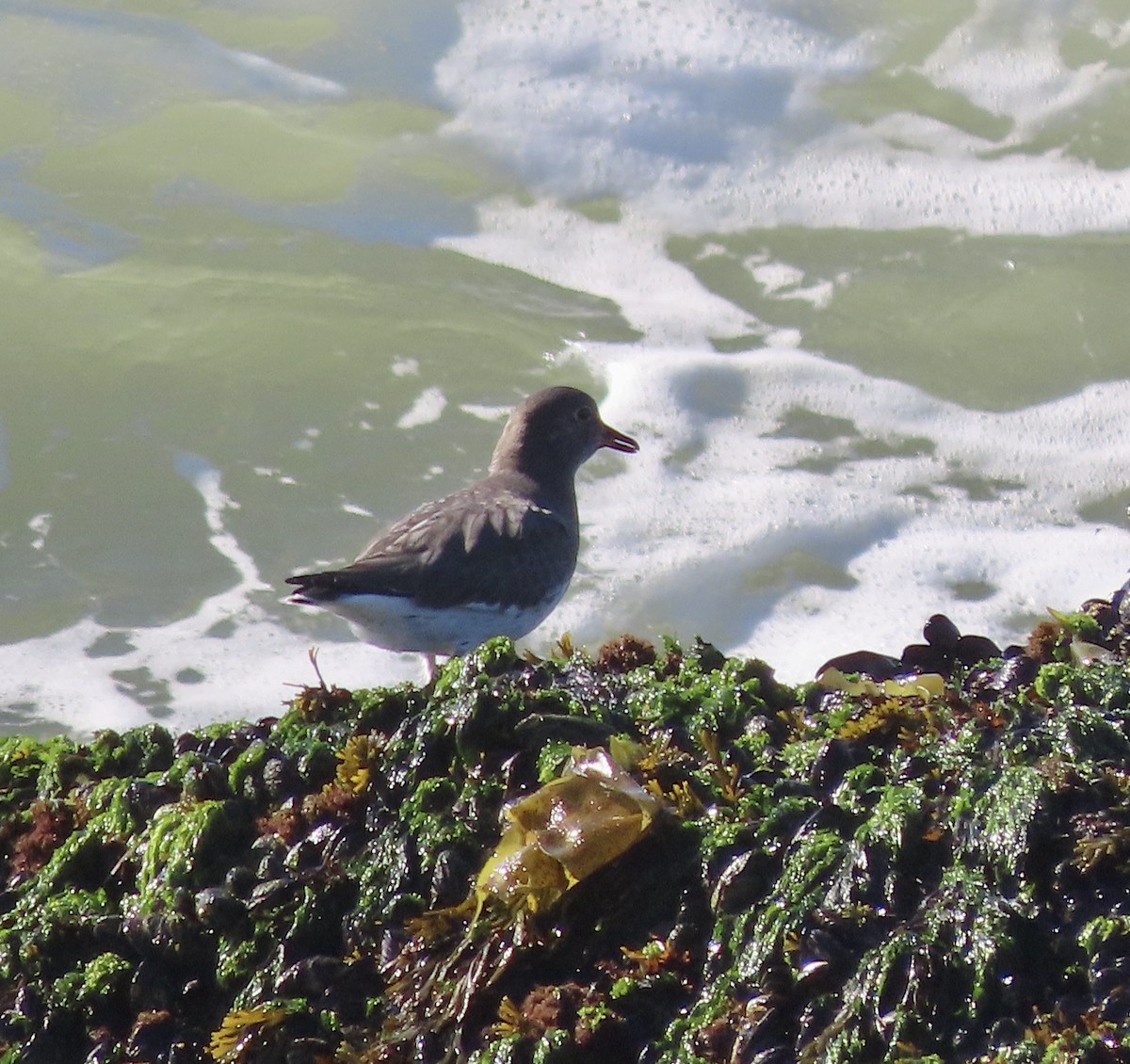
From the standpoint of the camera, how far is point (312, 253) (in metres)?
10.9

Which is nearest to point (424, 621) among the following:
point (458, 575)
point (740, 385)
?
point (458, 575)

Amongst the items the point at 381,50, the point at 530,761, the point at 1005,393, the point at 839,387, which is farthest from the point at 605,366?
the point at 530,761

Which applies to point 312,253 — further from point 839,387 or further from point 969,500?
point 969,500

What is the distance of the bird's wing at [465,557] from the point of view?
18.8 ft

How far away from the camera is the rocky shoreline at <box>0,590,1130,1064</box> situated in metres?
2.37

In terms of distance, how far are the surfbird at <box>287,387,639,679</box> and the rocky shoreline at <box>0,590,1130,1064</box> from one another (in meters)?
2.11

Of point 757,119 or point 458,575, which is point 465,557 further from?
point 757,119

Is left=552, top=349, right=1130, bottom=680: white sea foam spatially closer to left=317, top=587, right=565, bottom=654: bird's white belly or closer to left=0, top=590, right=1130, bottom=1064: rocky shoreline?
left=317, top=587, right=565, bottom=654: bird's white belly

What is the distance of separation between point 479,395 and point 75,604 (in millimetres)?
2967

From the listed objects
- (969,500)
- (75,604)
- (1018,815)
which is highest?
(1018,815)

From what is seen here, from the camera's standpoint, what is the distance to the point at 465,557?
6.01m

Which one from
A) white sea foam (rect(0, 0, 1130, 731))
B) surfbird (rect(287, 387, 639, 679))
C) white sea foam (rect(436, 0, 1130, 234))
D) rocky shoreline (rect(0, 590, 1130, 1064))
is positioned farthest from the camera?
white sea foam (rect(436, 0, 1130, 234))

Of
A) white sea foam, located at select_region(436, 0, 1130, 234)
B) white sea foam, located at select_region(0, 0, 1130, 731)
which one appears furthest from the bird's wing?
white sea foam, located at select_region(436, 0, 1130, 234)

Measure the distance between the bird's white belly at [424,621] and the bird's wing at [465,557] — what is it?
4cm
